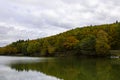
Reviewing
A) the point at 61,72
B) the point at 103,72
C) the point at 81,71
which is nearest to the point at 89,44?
the point at 81,71

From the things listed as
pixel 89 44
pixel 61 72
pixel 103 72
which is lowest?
pixel 103 72

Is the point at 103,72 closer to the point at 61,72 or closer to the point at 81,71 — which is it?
the point at 81,71

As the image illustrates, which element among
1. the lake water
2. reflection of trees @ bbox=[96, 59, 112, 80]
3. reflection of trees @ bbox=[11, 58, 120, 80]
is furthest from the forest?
reflection of trees @ bbox=[96, 59, 112, 80]

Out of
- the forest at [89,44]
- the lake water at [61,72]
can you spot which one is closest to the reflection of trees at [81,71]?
the lake water at [61,72]

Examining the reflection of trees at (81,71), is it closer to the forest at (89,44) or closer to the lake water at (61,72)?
the lake water at (61,72)

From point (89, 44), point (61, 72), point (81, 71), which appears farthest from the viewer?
point (89, 44)

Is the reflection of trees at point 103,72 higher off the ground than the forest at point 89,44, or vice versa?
the forest at point 89,44

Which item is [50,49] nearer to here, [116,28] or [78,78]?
[116,28]

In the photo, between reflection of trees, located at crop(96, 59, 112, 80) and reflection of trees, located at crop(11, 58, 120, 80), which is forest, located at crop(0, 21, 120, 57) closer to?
reflection of trees, located at crop(11, 58, 120, 80)

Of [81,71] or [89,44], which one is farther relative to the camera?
[89,44]

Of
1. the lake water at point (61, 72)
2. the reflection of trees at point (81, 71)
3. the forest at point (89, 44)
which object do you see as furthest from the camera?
the forest at point (89, 44)

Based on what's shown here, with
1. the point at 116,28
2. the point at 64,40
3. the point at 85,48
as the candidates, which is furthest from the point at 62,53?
the point at 116,28

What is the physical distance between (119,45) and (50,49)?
37.0 meters

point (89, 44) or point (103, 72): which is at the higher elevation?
point (89, 44)
